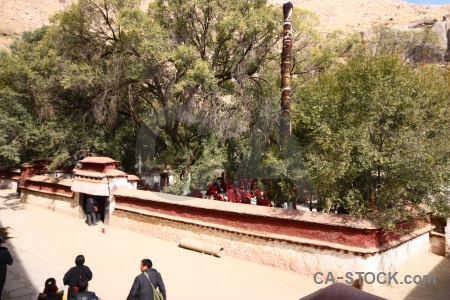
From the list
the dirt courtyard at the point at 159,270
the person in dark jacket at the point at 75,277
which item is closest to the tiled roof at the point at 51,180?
the dirt courtyard at the point at 159,270

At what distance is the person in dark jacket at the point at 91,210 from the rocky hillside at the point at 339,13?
56.0m

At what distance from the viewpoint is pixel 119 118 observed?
1936 centimetres

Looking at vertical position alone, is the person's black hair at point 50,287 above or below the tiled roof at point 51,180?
below

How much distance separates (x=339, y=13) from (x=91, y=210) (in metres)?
97.5

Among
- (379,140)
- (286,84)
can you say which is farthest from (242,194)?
(379,140)

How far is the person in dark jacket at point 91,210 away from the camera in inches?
527

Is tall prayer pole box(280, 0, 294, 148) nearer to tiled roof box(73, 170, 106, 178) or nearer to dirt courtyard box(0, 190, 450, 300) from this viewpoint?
dirt courtyard box(0, 190, 450, 300)

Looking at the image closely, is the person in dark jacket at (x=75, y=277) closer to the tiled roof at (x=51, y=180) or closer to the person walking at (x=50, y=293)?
the person walking at (x=50, y=293)

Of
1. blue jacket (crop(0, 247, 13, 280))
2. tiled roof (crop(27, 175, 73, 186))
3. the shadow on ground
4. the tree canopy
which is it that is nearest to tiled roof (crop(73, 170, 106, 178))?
tiled roof (crop(27, 175, 73, 186))

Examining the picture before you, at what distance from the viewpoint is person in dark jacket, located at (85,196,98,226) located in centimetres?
1339

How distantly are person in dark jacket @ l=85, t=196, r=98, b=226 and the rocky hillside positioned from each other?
55976mm

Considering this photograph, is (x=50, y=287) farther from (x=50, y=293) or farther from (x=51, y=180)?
(x=51, y=180)

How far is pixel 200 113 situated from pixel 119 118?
7494mm

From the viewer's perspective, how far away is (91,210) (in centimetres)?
1341
